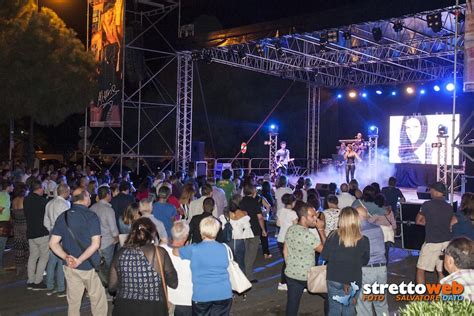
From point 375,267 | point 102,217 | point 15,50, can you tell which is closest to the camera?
point 375,267

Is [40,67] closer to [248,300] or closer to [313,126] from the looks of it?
[313,126]

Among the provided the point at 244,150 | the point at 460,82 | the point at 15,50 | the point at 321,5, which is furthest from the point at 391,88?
the point at 15,50

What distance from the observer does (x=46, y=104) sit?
18406 mm

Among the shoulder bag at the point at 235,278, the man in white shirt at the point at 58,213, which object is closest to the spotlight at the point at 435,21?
the man in white shirt at the point at 58,213

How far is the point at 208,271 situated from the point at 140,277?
62 cm

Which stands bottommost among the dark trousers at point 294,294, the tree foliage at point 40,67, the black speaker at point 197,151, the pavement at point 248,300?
the pavement at point 248,300

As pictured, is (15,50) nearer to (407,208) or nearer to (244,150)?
(244,150)

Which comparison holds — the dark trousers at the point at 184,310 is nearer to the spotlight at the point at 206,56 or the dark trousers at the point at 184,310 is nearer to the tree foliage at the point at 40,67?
the spotlight at the point at 206,56

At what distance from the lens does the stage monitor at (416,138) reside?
21000 mm

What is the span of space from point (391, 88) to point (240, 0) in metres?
8.11

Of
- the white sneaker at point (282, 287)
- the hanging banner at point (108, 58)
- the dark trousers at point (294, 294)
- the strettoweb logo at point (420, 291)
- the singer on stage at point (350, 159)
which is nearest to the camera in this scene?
the strettoweb logo at point (420, 291)

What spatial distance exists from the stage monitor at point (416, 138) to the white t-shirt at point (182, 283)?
18531 mm

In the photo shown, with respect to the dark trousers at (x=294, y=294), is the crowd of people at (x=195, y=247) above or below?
above

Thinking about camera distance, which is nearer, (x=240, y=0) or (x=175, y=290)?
(x=175, y=290)
